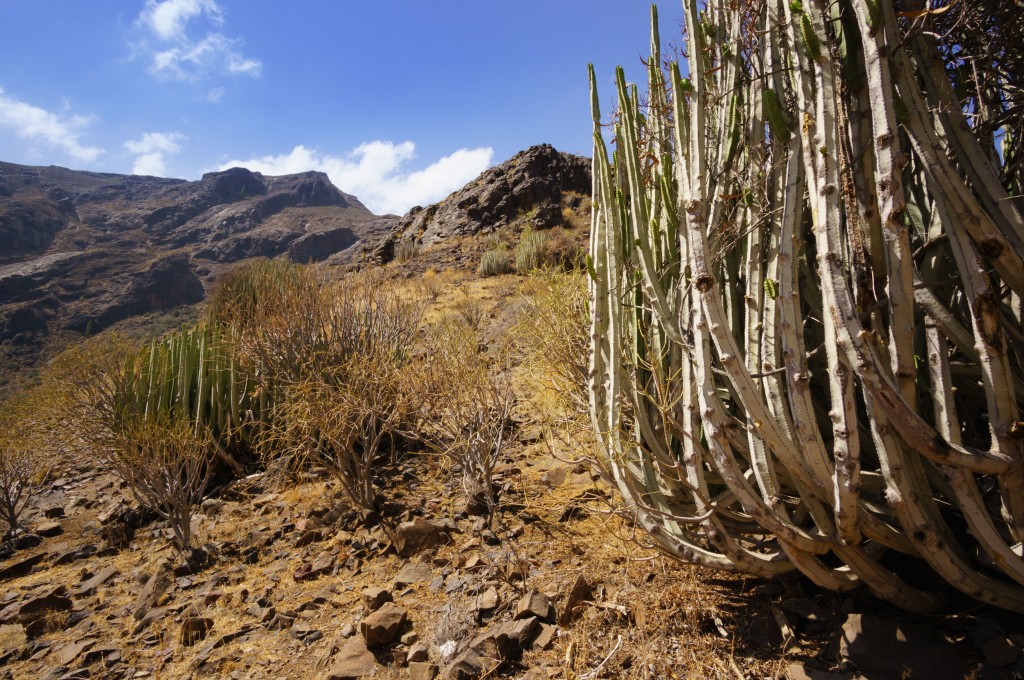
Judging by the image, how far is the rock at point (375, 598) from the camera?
338 centimetres

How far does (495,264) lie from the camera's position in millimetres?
16234

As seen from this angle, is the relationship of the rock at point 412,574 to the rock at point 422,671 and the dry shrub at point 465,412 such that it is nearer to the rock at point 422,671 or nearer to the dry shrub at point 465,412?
the dry shrub at point 465,412

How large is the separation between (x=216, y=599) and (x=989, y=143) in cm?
493

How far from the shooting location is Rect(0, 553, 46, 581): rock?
517 centimetres

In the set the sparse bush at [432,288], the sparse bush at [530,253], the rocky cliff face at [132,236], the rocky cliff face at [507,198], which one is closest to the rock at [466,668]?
Result: the sparse bush at [432,288]

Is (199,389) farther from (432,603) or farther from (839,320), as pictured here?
(839,320)

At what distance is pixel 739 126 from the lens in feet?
8.70

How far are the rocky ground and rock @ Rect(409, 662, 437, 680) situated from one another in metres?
0.01

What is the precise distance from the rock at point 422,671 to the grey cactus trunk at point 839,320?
49.4 inches

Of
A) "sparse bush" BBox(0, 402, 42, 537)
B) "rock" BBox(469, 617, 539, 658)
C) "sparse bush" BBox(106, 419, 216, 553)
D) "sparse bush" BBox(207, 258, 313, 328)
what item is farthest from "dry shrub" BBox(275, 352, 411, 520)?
"sparse bush" BBox(207, 258, 313, 328)

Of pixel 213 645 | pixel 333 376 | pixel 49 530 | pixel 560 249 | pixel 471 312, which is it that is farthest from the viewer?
pixel 560 249

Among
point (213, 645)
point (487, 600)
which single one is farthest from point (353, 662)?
point (213, 645)

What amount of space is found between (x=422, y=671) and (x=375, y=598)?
72cm

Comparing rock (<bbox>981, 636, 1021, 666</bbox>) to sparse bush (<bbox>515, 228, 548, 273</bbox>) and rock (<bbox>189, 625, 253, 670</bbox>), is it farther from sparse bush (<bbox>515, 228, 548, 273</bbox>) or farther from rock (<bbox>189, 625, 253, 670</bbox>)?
sparse bush (<bbox>515, 228, 548, 273</bbox>)
